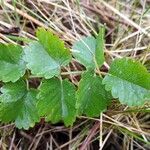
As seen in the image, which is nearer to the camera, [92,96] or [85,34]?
[92,96]

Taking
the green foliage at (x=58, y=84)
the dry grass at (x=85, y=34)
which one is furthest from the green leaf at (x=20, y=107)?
the dry grass at (x=85, y=34)

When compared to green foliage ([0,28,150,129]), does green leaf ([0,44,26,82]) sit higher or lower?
higher

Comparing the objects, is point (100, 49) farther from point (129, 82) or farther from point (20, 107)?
point (20, 107)

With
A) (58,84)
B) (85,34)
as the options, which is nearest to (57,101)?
(58,84)

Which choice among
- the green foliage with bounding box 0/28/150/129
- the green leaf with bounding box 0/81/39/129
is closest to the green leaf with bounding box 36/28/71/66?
the green foliage with bounding box 0/28/150/129

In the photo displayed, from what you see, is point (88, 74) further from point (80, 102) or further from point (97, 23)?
point (97, 23)

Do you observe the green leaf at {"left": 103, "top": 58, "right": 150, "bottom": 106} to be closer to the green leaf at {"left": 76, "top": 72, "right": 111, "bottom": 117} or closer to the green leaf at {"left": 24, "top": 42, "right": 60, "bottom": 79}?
the green leaf at {"left": 76, "top": 72, "right": 111, "bottom": 117}

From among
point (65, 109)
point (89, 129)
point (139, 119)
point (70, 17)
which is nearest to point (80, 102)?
point (65, 109)

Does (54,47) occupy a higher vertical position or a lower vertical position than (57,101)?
higher
